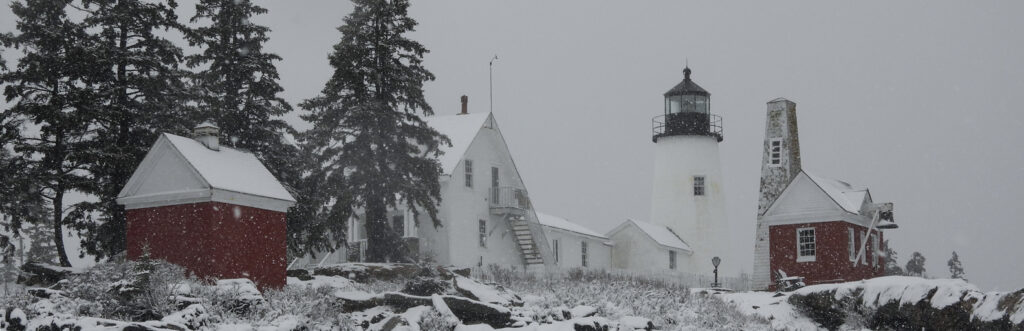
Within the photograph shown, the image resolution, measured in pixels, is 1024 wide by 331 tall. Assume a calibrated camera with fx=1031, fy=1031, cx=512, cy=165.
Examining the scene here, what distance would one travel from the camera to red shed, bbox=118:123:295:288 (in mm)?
22469

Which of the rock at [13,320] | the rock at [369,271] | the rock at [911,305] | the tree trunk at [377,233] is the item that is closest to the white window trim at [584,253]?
the tree trunk at [377,233]

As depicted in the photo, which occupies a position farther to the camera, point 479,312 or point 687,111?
point 687,111

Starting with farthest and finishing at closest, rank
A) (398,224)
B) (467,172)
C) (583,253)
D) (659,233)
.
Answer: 1. (659,233)
2. (583,253)
3. (467,172)
4. (398,224)

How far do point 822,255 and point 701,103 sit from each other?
14.7 metres

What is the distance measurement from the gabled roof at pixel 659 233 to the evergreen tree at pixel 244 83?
64.2 ft

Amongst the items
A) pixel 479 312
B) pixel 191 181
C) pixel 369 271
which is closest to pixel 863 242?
pixel 369 271

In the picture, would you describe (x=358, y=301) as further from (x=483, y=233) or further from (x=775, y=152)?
(x=775, y=152)

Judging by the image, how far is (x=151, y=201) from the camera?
920 inches

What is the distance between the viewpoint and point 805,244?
35500 millimetres

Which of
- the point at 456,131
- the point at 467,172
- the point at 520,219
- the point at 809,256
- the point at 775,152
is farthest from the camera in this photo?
the point at 520,219

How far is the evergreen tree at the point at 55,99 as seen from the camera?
25.9m

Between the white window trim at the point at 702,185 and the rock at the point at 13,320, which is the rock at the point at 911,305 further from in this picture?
the white window trim at the point at 702,185

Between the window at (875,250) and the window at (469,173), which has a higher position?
the window at (469,173)

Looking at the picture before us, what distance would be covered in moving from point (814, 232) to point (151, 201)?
2205cm
